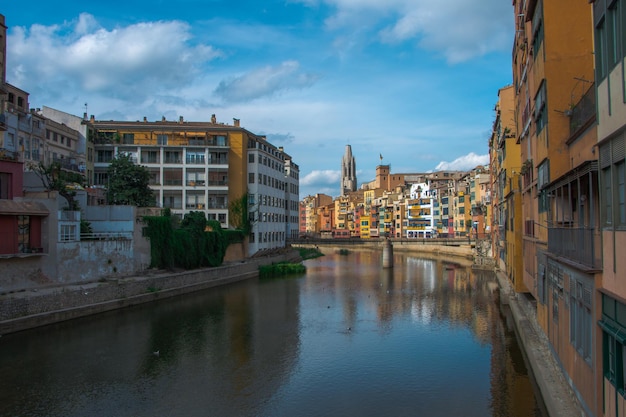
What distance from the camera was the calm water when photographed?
1641 cm

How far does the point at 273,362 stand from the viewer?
21125 mm

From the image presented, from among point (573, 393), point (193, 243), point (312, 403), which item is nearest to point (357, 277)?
point (193, 243)

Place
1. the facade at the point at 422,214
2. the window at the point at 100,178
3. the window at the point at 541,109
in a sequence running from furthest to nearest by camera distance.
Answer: the facade at the point at 422,214 → the window at the point at 100,178 → the window at the point at 541,109

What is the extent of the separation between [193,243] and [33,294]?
17917 millimetres

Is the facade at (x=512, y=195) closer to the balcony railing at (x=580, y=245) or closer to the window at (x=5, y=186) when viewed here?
the balcony railing at (x=580, y=245)

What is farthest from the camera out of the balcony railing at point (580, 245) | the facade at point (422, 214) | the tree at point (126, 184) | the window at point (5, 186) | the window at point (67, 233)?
the facade at point (422, 214)

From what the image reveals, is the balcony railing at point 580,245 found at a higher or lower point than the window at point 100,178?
lower

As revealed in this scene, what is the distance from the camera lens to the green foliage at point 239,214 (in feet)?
183

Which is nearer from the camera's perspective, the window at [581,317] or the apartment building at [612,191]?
the apartment building at [612,191]

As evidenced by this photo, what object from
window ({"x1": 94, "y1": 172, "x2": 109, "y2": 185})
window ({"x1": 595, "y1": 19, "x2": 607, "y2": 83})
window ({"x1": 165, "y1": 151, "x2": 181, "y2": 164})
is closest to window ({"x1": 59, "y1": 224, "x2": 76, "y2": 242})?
window ({"x1": 94, "y1": 172, "x2": 109, "y2": 185})

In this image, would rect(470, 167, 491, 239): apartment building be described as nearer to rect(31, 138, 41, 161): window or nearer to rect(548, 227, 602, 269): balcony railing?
rect(31, 138, 41, 161): window

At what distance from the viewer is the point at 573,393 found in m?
12.1

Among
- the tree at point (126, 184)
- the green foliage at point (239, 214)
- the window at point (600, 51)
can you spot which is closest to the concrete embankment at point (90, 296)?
the tree at point (126, 184)

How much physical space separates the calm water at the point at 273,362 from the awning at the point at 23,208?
6504 millimetres
